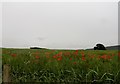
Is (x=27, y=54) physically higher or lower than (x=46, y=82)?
higher

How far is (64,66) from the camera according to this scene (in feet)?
28.6

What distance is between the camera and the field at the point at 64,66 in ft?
26.1

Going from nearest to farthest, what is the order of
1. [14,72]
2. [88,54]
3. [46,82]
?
[46,82], [14,72], [88,54]

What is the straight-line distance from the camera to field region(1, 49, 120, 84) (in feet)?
26.1

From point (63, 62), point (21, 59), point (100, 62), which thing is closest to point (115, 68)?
point (100, 62)

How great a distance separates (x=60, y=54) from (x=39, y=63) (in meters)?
1.06

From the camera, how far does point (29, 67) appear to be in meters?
9.30

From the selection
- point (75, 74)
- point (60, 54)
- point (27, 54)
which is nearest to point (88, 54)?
point (60, 54)

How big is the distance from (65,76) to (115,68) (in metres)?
1.70

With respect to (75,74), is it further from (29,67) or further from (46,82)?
(29,67)

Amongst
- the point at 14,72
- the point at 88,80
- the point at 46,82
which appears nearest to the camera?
the point at 88,80

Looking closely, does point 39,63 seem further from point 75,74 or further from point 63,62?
point 75,74

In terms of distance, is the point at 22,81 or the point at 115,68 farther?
the point at 22,81

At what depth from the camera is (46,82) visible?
335 inches
